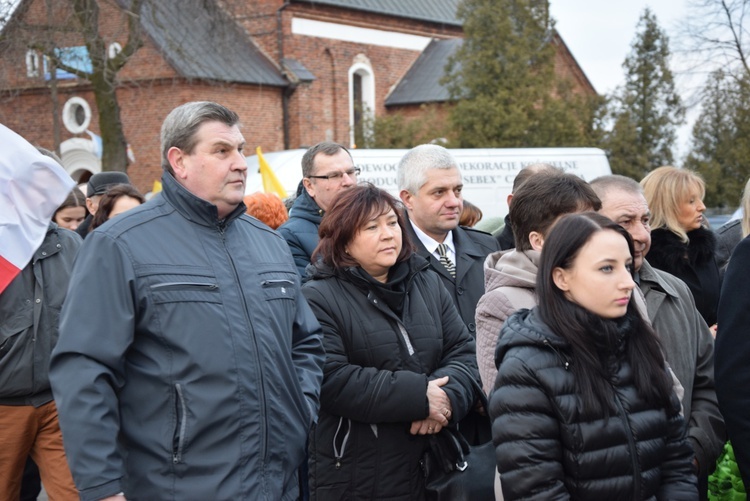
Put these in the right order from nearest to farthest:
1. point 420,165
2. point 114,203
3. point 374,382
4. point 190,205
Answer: point 190,205 → point 374,382 → point 420,165 → point 114,203

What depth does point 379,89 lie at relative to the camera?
115 feet

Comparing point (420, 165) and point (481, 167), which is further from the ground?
point (481, 167)

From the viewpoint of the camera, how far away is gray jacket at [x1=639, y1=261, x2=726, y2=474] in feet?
13.1

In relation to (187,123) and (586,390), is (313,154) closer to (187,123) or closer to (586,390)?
(187,123)

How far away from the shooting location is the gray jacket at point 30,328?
446 cm

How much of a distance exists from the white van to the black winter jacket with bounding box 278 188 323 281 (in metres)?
10.2

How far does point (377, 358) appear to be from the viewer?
3.97 meters

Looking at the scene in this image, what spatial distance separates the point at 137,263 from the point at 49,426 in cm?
190

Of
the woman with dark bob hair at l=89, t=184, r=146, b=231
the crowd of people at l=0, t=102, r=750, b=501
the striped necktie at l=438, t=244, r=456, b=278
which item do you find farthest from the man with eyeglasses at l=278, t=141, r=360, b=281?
the woman with dark bob hair at l=89, t=184, r=146, b=231

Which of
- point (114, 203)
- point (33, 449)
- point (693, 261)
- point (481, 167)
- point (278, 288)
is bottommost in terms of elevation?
point (33, 449)

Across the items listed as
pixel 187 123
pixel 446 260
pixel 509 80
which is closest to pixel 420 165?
pixel 446 260

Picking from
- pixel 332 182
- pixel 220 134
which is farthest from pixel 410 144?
pixel 220 134

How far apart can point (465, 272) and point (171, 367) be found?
216cm

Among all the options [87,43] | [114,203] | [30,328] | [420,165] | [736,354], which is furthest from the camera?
[87,43]
